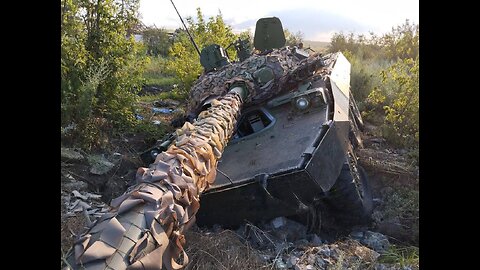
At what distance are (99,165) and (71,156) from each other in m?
0.36

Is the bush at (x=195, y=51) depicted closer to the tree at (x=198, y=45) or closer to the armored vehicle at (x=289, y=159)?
the tree at (x=198, y=45)

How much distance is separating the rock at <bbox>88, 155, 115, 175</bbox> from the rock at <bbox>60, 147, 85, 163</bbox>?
126 millimetres

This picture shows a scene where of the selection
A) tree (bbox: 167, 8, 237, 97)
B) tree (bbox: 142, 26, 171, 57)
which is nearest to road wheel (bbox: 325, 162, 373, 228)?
tree (bbox: 167, 8, 237, 97)

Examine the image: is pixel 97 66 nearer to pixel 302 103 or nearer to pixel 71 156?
pixel 71 156

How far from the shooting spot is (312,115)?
19.2ft

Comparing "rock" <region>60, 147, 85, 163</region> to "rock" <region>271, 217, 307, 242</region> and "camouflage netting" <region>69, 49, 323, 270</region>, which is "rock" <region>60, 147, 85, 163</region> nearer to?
"camouflage netting" <region>69, 49, 323, 270</region>

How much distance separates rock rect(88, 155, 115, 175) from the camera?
251 inches

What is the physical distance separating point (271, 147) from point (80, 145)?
293cm

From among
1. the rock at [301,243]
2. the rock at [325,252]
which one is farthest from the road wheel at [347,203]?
the rock at [325,252]

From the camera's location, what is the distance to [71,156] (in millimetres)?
6445

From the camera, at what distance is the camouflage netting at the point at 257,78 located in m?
6.41

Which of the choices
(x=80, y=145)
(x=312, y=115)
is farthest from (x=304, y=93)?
(x=80, y=145)
